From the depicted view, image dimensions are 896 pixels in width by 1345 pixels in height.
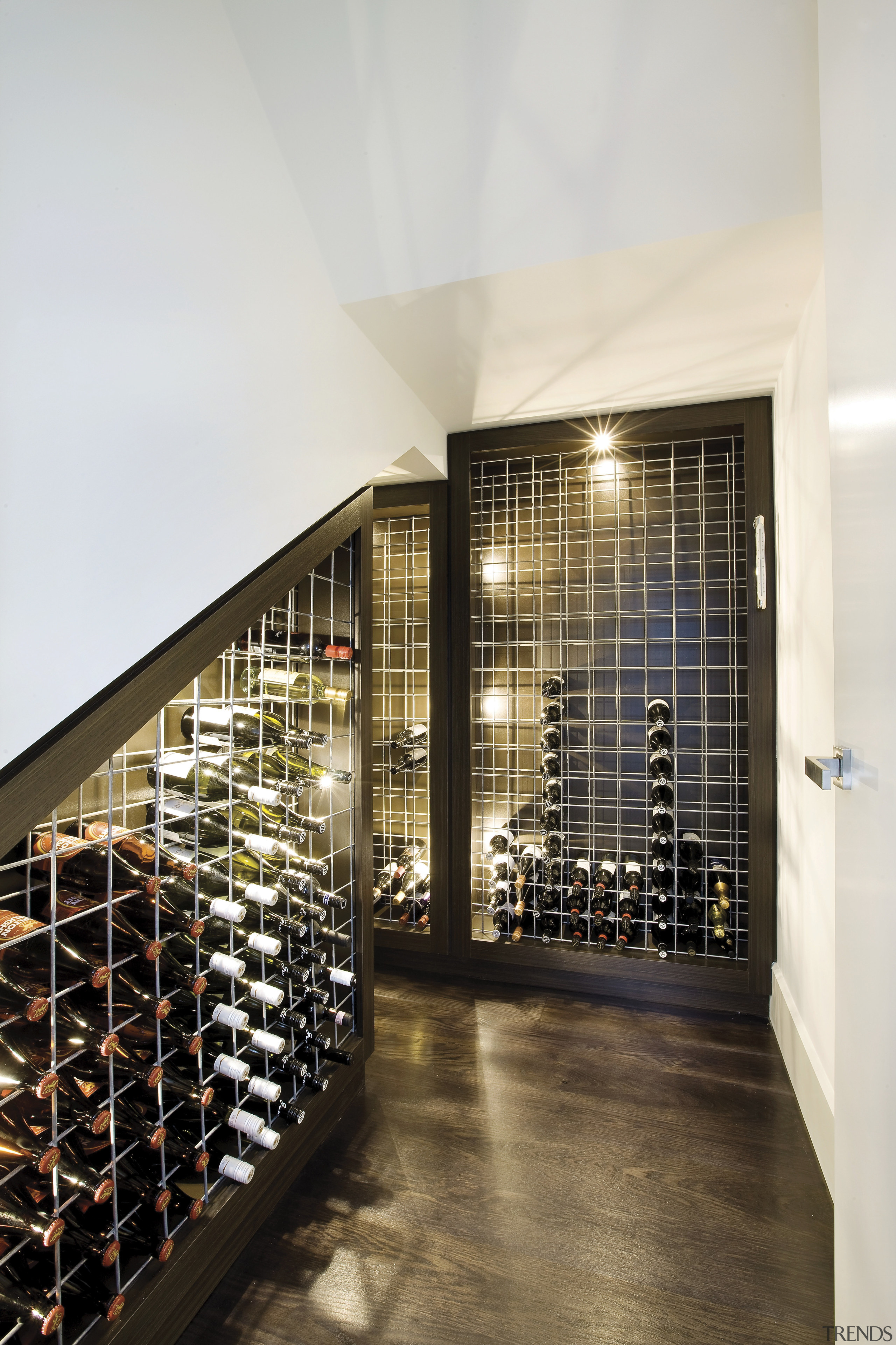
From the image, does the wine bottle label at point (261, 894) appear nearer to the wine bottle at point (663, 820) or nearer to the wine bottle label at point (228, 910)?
the wine bottle label at point (228, 910)

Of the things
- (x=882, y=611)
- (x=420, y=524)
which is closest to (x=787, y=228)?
(x=882, y=611)

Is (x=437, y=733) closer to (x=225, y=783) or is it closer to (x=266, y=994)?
(x=225, y=783)

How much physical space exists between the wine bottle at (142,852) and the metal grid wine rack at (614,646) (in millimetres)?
1407

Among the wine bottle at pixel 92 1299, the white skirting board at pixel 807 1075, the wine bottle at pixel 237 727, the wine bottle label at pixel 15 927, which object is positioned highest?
the wine bottle at pixel 237 727

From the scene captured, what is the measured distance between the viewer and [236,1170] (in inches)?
44.1

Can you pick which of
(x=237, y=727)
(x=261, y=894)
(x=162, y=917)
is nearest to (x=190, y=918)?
(x=162, y=917)

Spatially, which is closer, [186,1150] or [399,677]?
[186,1150]

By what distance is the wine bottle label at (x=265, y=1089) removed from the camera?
1170 millimetres

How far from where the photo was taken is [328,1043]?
1.42 m

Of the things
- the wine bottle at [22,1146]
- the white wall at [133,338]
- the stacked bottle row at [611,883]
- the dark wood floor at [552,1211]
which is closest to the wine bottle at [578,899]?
the stacked bottle row at [611,883]

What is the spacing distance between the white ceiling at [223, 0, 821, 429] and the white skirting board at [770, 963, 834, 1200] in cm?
167

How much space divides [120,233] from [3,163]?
0.58ft

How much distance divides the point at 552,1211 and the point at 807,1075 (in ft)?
2.28

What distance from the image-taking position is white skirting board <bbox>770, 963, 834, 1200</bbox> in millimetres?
1388
